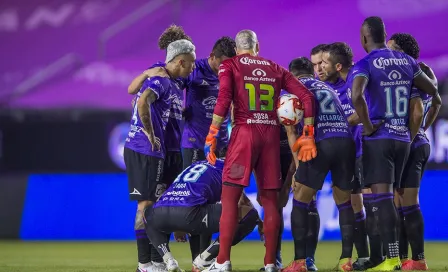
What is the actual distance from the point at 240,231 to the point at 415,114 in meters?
2.05

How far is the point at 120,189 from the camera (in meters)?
15.5

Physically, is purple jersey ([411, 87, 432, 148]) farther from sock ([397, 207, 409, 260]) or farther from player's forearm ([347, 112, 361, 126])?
sock ([397, 207, 409, 260])

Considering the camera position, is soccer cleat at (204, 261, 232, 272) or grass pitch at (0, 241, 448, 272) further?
grass pitch at (0, 241, 448, 272)

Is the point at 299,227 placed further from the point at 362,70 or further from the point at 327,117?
the point at 362,70

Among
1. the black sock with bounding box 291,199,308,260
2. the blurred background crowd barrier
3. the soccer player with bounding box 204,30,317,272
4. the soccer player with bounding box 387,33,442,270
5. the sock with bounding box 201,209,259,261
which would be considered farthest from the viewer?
the blurred background crowd barrier

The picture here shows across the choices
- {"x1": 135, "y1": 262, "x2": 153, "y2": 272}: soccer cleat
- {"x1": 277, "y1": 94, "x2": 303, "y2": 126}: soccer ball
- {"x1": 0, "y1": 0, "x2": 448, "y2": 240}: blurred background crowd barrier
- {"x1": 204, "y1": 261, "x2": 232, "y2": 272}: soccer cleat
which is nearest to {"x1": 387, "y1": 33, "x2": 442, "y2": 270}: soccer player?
{"x1": 277, "y1": 94, "x2": 303, "y2": 126}: soccer ball

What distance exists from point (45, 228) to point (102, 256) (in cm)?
378

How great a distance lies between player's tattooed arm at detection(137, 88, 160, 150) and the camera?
912 centimetres

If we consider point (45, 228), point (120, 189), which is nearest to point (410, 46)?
point (120, 189)

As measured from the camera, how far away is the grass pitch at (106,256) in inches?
402

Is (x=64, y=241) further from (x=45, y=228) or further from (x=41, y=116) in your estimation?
(x=41, y=116)

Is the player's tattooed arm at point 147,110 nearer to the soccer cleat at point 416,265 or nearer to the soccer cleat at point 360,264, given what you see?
the soccer cleat at point 360,264

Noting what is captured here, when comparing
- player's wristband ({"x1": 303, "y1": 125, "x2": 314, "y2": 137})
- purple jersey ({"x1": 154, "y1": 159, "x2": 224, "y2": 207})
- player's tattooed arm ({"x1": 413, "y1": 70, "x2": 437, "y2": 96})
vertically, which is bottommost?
purple jersey ({"x1": 154, "y1": 159, "x2": 224, "y2": 207})

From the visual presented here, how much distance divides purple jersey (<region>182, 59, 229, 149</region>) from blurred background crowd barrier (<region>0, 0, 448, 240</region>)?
469 centimetres
